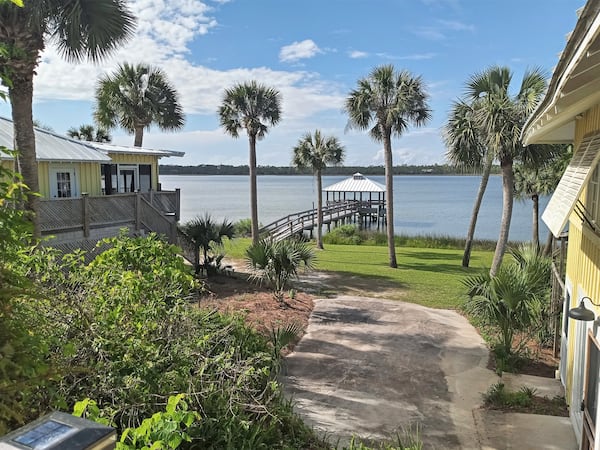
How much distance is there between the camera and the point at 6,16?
827 centimetres

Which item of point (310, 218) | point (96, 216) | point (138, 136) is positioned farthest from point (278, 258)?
point (310, 218)

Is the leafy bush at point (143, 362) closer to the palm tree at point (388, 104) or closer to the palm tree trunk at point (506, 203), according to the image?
the palm tree trunk at point (506, 203)

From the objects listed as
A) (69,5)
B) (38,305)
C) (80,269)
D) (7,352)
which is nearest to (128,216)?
(69,5)

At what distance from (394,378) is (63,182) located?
12663mm

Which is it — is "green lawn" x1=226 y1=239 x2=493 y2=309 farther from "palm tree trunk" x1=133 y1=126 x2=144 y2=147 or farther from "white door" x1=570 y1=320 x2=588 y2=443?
"palm tree trunk" x1=133 y1=126 x2=144 y2=147

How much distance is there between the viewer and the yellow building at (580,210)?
121 inches

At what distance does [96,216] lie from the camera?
1318 centimetres

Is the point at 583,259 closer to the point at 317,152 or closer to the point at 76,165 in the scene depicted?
the point at 76,165

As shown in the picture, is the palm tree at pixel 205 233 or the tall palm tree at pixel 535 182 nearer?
the palm tree at pixel 205 233

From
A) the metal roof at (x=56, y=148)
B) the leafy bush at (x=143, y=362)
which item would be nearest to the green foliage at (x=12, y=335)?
the leafy bush at (x=143, y=362)

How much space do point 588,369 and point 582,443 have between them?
2.89 ft

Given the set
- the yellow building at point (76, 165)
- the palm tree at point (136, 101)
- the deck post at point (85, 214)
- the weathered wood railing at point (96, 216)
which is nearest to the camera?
the weathered wood railing at point (96, 216)

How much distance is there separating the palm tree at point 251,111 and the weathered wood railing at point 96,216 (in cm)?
577

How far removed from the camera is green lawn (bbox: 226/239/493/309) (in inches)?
588
